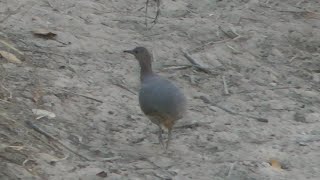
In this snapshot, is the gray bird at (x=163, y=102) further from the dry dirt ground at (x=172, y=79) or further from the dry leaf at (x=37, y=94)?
the dry leaf at (x=37, y=94)

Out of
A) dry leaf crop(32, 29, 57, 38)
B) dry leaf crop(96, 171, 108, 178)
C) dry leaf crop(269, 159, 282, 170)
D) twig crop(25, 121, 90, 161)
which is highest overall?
dry leaf crop(32, 29, 57, 38)

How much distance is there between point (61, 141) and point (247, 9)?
320 centimetres

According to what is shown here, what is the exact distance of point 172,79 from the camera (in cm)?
570

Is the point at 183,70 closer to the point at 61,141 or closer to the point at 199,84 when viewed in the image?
the point at 199,84

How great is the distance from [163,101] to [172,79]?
50.0 inches

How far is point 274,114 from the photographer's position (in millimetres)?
5277

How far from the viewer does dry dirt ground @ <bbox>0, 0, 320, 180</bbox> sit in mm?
4375

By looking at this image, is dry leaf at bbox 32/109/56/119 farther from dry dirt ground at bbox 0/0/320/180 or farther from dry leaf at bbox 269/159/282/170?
dry leaf at bbox 269/159/282/170

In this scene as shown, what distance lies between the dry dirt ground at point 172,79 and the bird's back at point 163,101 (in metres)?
0.28

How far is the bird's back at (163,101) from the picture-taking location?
4.44 metres

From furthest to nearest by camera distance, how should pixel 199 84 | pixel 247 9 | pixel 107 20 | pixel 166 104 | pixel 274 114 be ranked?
1. pixel 247 9
2. pixel 107 20
3. pixel 199 84
4. pixel 274 114
5. pixel 166 104

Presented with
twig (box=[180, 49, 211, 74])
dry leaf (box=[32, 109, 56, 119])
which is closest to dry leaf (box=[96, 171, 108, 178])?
dry leaf (box=[32, 109, 56, 119])

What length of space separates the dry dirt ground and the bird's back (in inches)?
10.9

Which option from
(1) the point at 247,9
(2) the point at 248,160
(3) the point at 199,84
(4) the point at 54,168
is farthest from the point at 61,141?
(1) the point at 247,9
